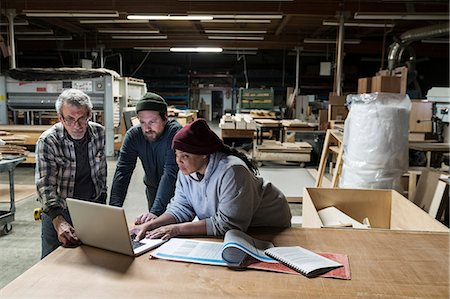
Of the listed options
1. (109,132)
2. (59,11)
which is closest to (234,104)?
(109,132)

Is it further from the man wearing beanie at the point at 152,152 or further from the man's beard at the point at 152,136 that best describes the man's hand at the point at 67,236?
the man's beard at the point at 152,136

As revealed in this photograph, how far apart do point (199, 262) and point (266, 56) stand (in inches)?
488

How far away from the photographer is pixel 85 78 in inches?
283

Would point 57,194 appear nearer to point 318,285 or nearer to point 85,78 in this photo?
point 318,285

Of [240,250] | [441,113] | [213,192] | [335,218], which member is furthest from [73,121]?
[441,113]

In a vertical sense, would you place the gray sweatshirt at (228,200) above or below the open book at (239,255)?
above

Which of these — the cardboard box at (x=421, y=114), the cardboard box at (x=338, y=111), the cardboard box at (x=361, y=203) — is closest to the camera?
the cardboard box at (x=361, y=203)

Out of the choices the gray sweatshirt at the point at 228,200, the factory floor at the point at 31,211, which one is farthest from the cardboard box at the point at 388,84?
the gray sweatshirt at the point at 228,200

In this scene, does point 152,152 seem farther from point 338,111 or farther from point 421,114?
point 338,111

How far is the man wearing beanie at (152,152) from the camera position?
2.24m

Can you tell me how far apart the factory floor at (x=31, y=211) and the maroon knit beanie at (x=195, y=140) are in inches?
76.1

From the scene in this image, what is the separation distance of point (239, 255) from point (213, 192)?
357 mm

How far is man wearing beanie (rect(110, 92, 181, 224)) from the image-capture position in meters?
2.24

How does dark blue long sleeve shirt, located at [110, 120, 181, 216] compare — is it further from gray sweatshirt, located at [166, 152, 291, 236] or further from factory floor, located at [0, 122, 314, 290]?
factory floor, located at [0, 122, 314, 290]
